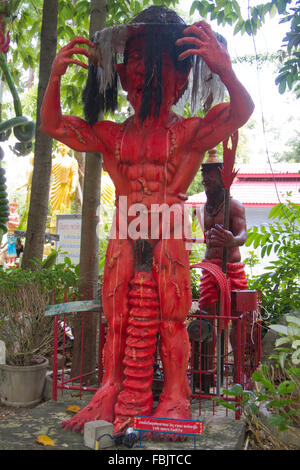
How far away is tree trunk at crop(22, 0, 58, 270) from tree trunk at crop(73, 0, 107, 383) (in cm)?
64

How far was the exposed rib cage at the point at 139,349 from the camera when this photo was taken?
3000mm

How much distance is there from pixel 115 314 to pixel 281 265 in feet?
10.7

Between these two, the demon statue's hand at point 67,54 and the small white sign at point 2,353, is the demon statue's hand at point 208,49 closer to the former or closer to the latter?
the demon statue's hand at point 67,54

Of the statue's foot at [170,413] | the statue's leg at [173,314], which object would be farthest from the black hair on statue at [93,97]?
the statue's foot at [170,413]

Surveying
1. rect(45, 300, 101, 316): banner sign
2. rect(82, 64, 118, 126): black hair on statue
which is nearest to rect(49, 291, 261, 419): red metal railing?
rect(45, 300, 101, 316): banner sign

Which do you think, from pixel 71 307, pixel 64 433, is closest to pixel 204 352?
pixel 71 307

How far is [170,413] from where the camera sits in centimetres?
294

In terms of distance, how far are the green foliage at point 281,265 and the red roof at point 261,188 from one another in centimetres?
821

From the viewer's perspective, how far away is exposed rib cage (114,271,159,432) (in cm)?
300

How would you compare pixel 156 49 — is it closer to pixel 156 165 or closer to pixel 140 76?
pixel 140 76

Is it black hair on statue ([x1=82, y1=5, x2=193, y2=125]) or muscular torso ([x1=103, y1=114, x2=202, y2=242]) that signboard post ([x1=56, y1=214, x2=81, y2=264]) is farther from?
muscular torso ([x1=103, y1=114, x2=202, y2=242])

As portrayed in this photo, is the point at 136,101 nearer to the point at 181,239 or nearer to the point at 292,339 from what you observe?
the point at 181,239

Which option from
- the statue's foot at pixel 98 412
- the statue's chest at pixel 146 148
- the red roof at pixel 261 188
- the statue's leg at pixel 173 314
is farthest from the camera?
the red roof at pixel 261 188

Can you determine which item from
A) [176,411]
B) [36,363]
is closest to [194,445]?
[176,411]
